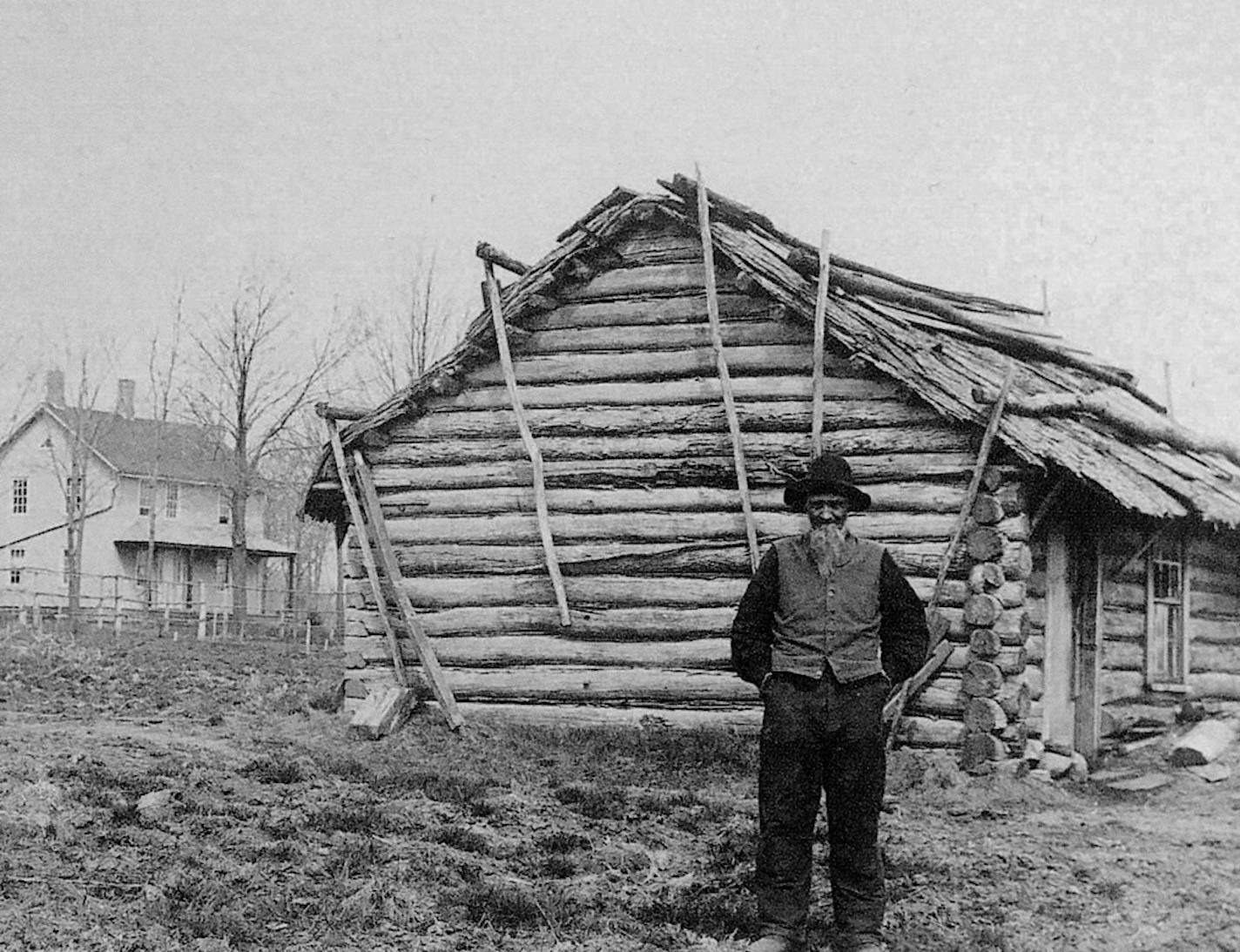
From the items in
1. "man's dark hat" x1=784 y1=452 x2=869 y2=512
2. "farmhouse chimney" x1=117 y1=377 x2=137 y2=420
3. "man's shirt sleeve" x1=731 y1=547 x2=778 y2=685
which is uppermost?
"farmhouse chimney" x1=117 y1=377 x2=137 y2=420

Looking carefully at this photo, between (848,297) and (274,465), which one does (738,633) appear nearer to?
(848,297)

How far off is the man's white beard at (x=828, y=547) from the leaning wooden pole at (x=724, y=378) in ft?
19.1

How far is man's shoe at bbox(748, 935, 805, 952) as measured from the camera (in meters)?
6.46

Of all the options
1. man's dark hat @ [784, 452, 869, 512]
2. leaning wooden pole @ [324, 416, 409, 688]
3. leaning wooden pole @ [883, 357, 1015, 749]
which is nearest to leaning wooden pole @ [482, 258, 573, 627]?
leaning wooden pole @ [324, 416, 409, 688]

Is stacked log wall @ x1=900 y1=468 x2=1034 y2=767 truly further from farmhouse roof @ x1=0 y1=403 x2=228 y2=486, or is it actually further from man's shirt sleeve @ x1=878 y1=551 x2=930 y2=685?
farmhouse roof @ x1=0 y1=403 x2=228 y2=486

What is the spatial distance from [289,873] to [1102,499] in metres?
8.78

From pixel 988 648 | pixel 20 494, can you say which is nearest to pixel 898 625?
pixel 988 648

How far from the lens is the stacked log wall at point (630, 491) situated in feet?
41.3

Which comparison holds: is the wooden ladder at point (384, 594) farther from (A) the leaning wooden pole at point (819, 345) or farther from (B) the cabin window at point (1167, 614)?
(B) the cabin window at point (1167, 614)

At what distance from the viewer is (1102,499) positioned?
13227mm

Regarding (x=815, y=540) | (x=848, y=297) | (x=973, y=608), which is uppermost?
(x=848, y=297)

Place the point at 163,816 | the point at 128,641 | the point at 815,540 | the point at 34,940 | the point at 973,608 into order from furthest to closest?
the point at 128,641, the point at 973,608, the point at 163,816, the point at 815,540, the point at 34,940

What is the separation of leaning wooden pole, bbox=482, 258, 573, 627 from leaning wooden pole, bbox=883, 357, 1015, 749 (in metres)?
3.37

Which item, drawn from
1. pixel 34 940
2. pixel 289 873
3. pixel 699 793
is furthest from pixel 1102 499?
pixel 34 940
